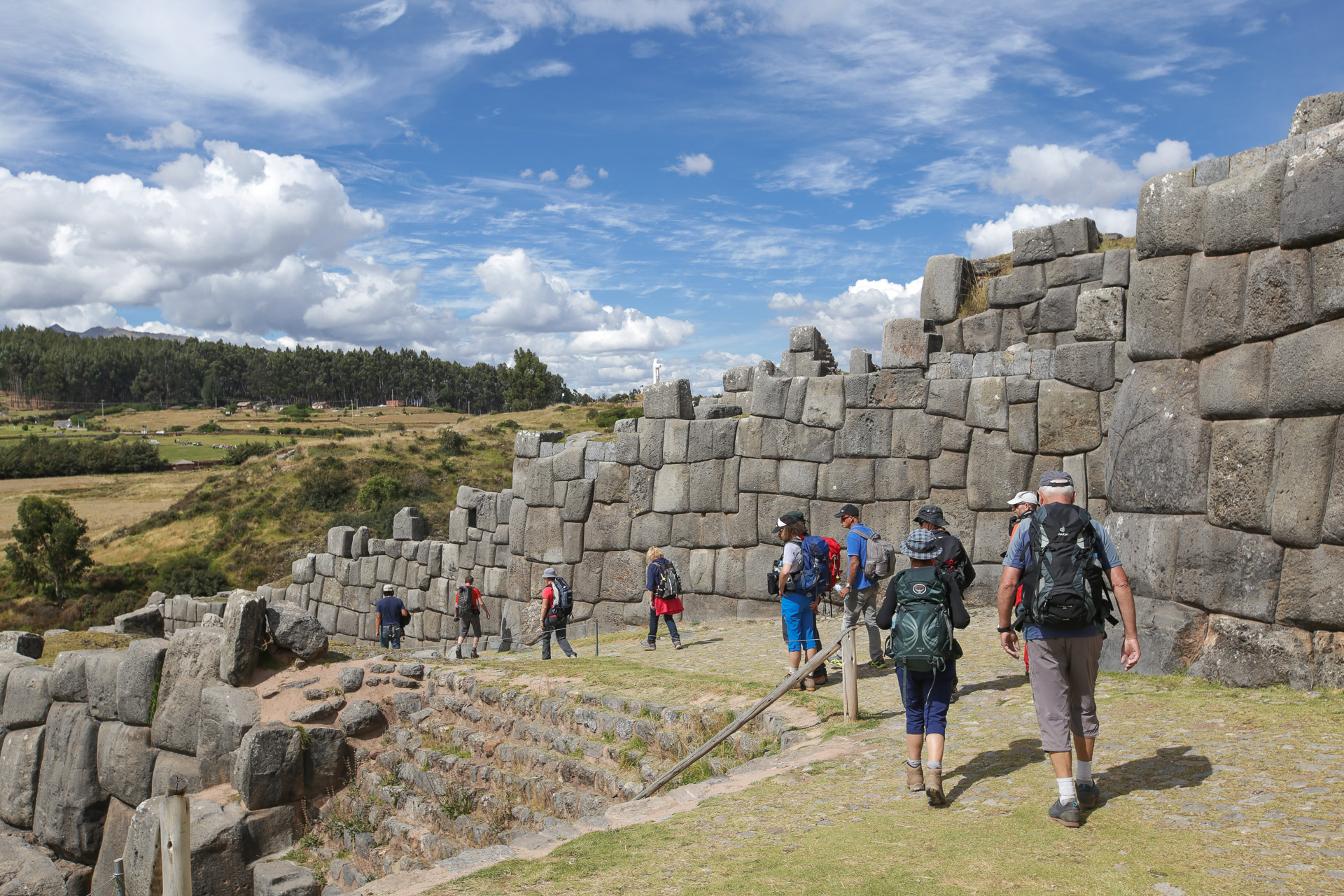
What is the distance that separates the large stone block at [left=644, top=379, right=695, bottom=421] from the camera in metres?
15.8

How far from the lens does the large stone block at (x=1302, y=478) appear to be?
22.3ft

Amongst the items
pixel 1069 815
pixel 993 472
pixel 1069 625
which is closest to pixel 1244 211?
pixel 1069 625

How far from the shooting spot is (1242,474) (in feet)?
24.2

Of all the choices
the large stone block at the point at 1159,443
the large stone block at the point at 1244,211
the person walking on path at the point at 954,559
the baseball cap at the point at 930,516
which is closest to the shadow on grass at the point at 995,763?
the person walking on path at the point at 954,559

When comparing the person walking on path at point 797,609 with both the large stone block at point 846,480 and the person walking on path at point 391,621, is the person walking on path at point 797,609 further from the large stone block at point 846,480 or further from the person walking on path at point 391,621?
the person walking on path at point 391,621

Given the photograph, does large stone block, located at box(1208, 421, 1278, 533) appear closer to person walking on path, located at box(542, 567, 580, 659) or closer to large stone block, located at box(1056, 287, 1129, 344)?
large stone block, located at box(1056, 287, 1129, 344)

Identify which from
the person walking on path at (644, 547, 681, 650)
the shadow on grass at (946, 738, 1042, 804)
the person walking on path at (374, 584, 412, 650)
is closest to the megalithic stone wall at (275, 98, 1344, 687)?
the person walking on path at (374, 584, 412, 650)

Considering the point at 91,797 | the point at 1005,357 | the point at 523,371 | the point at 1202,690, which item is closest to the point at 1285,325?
the point at 1202,690

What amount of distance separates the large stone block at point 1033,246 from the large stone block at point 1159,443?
5657 mm

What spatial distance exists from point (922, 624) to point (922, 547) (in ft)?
1.75

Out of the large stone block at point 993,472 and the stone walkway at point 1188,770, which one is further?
the large stone block at point 993,472

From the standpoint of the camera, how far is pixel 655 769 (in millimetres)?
8336

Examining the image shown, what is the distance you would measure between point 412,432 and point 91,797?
5383 centimetres

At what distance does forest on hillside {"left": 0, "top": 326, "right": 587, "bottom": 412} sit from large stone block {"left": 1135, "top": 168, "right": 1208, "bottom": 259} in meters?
113
